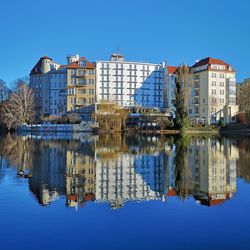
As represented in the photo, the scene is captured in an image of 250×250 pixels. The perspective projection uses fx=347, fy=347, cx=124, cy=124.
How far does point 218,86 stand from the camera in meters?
89.4

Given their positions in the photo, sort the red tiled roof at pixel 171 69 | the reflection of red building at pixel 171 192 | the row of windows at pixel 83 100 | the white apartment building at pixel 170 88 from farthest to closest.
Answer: the red tiled roof at pixel 171 69
the white apartment building at pixel 170 88
the row of windows at pixel 83 100
the reflection of red building at pixel 171 192

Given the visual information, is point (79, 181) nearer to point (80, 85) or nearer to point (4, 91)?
point (80, 85)

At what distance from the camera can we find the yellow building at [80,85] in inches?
3627

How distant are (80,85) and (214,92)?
115 ft

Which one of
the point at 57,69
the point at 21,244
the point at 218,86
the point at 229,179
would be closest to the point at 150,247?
the point at 21,244

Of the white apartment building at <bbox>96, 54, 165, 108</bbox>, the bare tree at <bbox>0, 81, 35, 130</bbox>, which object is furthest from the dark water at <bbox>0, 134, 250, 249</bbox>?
the white apartment building at <bbox>96, 54, 165, 108</bbox>

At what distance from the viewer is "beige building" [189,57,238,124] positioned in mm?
87375

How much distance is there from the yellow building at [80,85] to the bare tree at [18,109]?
10369 mm

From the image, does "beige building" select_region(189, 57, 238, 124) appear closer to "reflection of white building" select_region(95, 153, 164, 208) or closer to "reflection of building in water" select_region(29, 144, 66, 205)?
"reflection of white building" select_region(95, 153, 164, 208)

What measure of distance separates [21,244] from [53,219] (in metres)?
1.92

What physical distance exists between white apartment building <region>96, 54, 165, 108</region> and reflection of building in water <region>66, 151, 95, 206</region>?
71388 mm

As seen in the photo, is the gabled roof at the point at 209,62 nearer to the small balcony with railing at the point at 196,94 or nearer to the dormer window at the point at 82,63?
the small balcony with railing at the point at 196,94

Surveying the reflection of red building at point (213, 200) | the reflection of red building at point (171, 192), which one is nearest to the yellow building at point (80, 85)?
the reflection of red building at point (171, 192)

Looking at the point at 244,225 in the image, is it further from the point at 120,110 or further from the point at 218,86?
the point at 218,86
